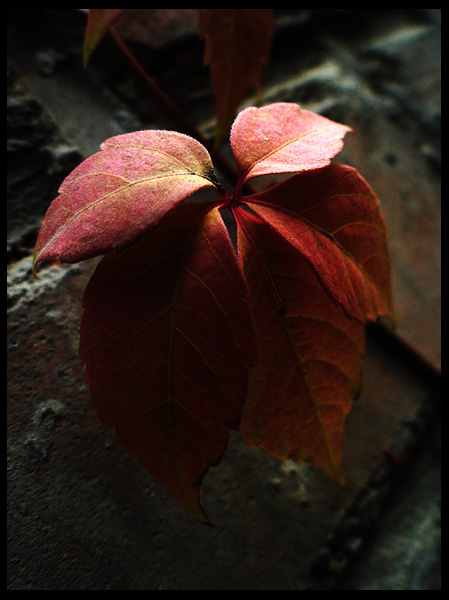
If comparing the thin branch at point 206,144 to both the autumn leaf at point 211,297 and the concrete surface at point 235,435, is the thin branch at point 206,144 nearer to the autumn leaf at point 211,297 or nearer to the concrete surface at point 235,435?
the concrete surface at point 235,435

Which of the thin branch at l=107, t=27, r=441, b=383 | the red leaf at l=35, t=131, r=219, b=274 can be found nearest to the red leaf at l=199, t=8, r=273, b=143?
the thin branch at l=107, t=27, r=441, b=383

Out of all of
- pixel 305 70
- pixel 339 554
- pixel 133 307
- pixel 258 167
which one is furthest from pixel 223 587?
pixel 305 70

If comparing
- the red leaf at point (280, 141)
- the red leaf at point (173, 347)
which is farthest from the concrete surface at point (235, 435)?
the red leaf at point (280, 141)

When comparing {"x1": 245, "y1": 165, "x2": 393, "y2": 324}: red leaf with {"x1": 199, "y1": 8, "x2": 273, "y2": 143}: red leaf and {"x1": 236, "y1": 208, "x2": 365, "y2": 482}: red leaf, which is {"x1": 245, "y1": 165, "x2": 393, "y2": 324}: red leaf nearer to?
{"x1": 236, "y1": 208, "x2": 365, "y2": 482}: red leaf

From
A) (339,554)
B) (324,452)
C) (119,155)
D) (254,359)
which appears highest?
(119,155)

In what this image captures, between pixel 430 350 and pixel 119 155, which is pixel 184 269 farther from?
pixel 430 350

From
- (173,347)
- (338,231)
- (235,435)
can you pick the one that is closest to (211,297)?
(173,347)
